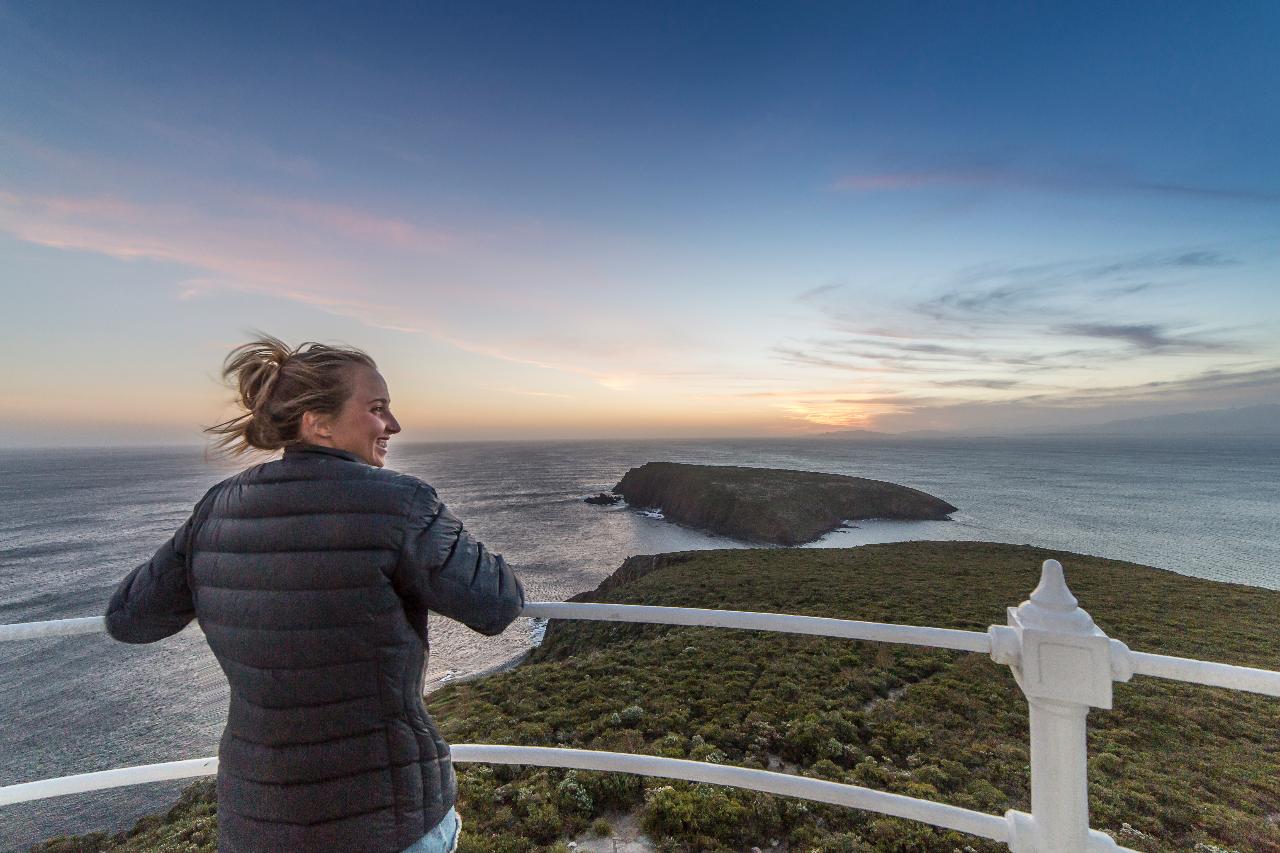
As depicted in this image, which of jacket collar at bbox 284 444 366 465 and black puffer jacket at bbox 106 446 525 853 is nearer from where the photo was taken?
black puffer jacket at bbox 106 446 525 853

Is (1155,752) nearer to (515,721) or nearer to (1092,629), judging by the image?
(1092,629)

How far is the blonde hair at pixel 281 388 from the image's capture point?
137 centimetres

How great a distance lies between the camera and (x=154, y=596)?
4.68 ft

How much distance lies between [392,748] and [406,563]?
1.54ft

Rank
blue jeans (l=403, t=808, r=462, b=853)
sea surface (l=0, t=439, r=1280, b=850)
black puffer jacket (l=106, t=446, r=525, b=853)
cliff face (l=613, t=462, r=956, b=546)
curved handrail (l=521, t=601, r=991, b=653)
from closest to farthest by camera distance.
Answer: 1. black puffer jacket (l=106, t=446, r=525, b=853)
2. blue jeans (l=403, t=808, r=462, b=853)
3. curved handrail (l=521, t=601, r=991, b=653)
4. sea surface (l=0, t=439, r=1280, b=850)
5. cliff face (l=613, t=462, r=956, b=546)

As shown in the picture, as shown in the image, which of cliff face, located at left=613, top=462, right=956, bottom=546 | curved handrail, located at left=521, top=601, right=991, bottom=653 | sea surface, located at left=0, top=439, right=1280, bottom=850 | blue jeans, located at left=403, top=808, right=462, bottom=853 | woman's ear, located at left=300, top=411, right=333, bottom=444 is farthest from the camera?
cliff face, located at left=613, top=462, right=956, bottom=546

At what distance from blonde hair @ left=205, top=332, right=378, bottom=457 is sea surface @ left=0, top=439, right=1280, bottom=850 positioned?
2.72 m

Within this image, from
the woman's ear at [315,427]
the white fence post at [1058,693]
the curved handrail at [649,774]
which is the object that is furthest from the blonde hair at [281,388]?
the white fence post at [1058,693]

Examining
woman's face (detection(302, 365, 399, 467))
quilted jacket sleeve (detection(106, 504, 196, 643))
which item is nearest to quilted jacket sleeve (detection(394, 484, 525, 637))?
woman's face (detection(302, 365, 399, 467))

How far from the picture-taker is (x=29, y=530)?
2028 inches

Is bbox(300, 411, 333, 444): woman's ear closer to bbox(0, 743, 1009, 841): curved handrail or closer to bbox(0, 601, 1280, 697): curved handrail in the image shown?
bbox(0, 601, 1280, 697): curved handrail

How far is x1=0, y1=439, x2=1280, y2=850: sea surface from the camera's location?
1447 centimetres

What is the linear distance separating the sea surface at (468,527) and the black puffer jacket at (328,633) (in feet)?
10.0

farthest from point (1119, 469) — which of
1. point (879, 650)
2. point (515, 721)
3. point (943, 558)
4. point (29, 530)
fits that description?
point (29, 530)
